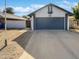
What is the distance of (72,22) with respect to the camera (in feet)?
178

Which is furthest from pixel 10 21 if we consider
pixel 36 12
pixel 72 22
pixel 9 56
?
pixel 9 56

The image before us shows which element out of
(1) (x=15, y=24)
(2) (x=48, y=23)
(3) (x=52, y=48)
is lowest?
(3) (x=52, y=48)

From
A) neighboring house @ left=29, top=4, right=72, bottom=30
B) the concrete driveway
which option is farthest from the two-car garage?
the concrete driveway

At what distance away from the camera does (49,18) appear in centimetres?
4256

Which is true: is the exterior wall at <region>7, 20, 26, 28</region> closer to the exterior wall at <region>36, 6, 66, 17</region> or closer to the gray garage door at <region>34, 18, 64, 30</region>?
the gray garage door at <region>34, 18, 64, 30</region>

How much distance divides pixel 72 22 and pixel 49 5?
13.8 m

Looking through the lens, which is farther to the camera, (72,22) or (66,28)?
(72,22)

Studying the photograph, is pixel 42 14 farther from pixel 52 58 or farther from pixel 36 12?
pixel 52 58

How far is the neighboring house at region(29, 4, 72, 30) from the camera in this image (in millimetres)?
41938

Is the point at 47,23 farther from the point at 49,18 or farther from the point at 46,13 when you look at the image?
the point at 46,13

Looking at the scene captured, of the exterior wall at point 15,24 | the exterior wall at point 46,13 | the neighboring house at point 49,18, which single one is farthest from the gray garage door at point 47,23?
the exterior wall at point 15,24

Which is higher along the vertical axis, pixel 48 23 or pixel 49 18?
pixel 49 18

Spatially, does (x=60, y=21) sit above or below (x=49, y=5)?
below

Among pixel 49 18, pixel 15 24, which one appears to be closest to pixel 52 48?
pixel 49 18
